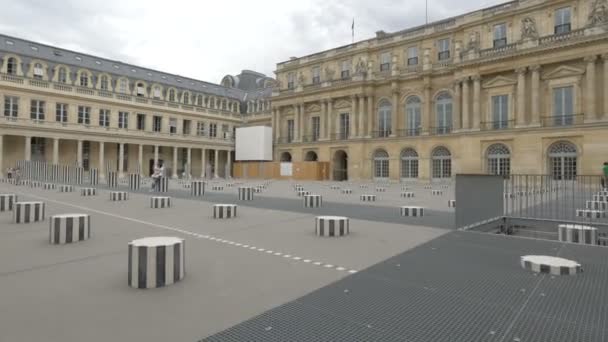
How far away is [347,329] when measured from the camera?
9.65 ft

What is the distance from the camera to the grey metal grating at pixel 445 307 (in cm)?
287

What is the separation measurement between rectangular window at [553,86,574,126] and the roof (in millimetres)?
49407

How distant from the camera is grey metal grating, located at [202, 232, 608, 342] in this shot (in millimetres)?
2867

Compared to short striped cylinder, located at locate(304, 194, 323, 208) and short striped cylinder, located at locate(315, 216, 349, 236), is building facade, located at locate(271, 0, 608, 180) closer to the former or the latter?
short striped cylinder, located at locate(304, 194, 323, 208)

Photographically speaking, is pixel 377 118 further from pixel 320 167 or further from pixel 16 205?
pixel 16 205

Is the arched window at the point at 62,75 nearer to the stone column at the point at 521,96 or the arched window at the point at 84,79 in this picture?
the arched window at the point at 84,79

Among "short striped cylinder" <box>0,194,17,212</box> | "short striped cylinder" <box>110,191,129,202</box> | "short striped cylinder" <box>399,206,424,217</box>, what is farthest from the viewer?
"short striped cylinder" <box>110,191,129,202</box>

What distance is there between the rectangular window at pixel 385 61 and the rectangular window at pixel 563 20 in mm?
16823

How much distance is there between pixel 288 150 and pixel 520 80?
2922 cm

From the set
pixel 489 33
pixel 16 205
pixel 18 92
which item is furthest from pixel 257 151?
pixel 16 205

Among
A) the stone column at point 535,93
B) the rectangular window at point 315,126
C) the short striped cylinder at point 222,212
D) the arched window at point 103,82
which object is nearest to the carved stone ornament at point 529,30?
the stone column at point 535,93

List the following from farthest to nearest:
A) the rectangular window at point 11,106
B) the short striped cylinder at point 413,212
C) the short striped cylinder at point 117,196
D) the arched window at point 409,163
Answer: the arched window at point 409,163
the rectangular window at point 11,106
the short striped cylinder at point 117,196
the short striped cylinder at point 413,212

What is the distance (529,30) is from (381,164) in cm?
1930

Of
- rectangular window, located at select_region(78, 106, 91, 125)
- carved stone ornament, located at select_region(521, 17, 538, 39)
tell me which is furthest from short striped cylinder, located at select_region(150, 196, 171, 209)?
rectangular window, located at select_region(78, 106, 91, 125)
